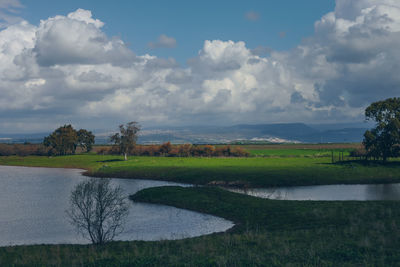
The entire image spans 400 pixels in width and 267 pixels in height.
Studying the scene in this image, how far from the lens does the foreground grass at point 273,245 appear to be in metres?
20.8

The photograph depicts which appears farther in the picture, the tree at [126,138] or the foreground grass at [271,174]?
the tree at [126,138]

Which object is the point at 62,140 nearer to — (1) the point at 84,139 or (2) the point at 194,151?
(1) the point at 84,139

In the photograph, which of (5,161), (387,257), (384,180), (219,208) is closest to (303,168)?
(384,180)

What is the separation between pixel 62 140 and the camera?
176 m

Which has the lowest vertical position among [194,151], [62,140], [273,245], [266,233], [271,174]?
[266,233]

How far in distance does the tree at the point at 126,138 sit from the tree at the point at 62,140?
4096 cm

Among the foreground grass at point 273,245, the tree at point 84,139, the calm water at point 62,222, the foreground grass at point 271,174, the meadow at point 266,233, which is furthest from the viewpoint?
the tree at point 84,139

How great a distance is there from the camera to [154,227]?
1743 inches

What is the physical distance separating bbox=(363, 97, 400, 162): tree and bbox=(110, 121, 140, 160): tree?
283ft

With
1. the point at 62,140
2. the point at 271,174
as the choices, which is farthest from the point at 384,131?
the point at 62,140

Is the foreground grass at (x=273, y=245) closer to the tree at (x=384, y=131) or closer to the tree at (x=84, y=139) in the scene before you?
the tree at (x=384, y=131)

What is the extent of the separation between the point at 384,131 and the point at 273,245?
8977 cm

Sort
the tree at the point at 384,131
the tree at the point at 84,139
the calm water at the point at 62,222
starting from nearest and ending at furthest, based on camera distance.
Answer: the calm water at the point at 62,222
the tree at the point at 384,131
the tree at the point at 84,139

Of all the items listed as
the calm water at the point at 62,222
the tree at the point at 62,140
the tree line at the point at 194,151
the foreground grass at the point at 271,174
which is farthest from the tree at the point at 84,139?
the calm water at the point at 62,222
